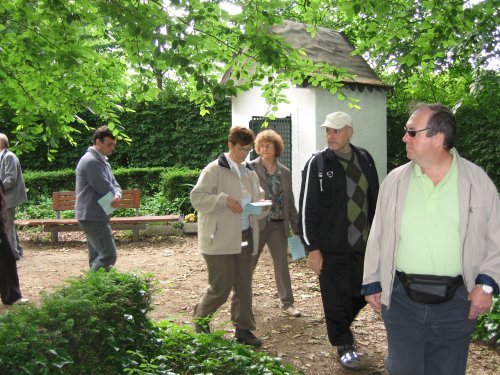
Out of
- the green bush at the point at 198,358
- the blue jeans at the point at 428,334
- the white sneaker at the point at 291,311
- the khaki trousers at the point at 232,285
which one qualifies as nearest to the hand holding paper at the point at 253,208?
the khaki trousers at the point at 232,285

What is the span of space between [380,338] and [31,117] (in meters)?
4.13

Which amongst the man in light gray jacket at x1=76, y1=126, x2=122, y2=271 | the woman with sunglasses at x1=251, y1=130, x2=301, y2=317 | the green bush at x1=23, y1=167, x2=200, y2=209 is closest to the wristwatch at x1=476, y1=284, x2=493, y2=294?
the woman with sunglasses at x1=251, y1=130, x2=301, y2=317

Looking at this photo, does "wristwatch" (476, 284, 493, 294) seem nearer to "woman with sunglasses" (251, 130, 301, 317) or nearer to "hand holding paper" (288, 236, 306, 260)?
"hand holding paper" (288, 236, 306, 260)

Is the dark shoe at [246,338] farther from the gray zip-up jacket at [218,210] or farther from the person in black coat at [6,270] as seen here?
the person in black coat at [6,270]

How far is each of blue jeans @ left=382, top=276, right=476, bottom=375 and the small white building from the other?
24.5 ft

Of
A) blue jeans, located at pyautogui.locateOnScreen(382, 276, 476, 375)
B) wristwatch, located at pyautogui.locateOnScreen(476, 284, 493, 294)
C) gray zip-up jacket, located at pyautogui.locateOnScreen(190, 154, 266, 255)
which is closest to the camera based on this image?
wristwatch, located at pyautogui.locateOnScreen(476, 284, 493, 294)

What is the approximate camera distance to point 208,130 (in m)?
18.0

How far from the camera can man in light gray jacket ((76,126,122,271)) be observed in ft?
21.6

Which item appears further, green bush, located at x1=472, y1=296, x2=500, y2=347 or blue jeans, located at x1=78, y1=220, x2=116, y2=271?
blue jeans, located at x1=78, y1=220, x2=116, y2=271

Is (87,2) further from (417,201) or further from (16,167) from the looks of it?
(16,167)

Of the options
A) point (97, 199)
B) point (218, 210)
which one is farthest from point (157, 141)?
point (218, 210)

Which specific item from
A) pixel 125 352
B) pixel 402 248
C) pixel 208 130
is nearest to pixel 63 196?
pixel 208 130

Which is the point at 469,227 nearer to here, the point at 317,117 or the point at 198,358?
the point at 198,358

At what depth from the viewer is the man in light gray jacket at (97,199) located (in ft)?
21.6
